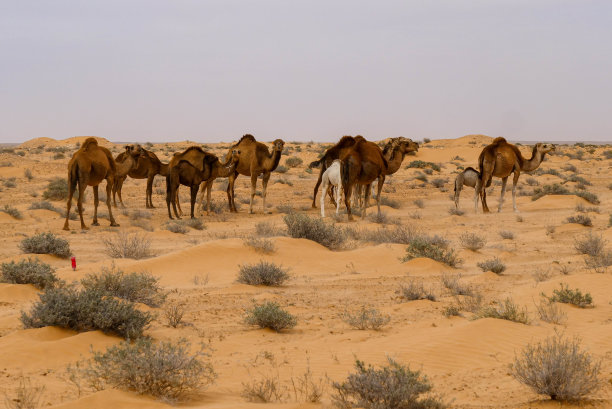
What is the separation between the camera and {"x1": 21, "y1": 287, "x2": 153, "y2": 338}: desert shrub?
24.5 ft

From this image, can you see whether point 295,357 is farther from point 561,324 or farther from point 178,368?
point 561,324

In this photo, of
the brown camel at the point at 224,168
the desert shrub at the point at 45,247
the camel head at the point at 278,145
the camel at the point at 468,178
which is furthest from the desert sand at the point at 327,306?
the camel head at the point at 278,145

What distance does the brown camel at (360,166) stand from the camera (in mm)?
20000

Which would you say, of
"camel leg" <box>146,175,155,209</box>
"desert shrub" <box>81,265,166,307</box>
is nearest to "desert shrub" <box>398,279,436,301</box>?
"desert shrub" <box>81,265,166,307</box>

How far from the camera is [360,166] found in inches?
795

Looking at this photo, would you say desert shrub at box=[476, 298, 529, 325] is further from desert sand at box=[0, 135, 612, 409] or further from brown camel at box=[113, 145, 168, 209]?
brown camel at box=[113, 145, 168, 209]

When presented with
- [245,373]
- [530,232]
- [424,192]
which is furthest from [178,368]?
[424,192]

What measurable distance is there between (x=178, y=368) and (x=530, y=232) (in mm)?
14872

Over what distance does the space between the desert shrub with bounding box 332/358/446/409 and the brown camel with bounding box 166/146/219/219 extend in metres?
15.5

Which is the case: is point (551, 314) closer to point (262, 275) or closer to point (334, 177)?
point (262, 275)

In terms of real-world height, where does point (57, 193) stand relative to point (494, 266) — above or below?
above

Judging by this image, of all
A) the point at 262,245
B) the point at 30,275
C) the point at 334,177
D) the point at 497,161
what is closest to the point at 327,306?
the point at 262,245

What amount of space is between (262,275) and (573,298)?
4.99m

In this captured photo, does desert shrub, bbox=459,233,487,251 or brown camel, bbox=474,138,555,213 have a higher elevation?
brown camel, bbox=474,138,555,213
